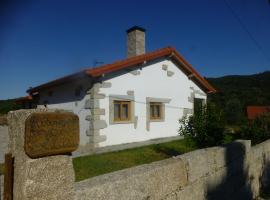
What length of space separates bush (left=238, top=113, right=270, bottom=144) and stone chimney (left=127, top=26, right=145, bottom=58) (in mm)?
6568

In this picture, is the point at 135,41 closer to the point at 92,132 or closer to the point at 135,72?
the point at 135,72

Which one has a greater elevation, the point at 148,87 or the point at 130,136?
the point at 148,87

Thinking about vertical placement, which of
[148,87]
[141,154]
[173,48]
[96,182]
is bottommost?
[141,154]

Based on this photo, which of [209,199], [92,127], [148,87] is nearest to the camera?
[209,199]

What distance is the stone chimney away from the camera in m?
13.4

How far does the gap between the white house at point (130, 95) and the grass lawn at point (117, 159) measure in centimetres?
117

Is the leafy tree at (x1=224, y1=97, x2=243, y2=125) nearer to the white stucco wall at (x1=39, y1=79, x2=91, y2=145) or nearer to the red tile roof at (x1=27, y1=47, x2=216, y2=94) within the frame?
the red tile roof at (x1=27, y1=47, x2=216, y2=94)

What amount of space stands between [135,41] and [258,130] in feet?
24.0

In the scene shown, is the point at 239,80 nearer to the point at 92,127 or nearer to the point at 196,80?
the point at 196,80

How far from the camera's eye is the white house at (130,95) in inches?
388

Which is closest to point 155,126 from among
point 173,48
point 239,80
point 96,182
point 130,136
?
point 130,136

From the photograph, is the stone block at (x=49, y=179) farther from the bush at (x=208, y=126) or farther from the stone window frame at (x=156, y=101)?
the stone window frame at (x=156, y=101)

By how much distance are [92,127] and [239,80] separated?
1526 inches

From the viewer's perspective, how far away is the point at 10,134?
148 cm
